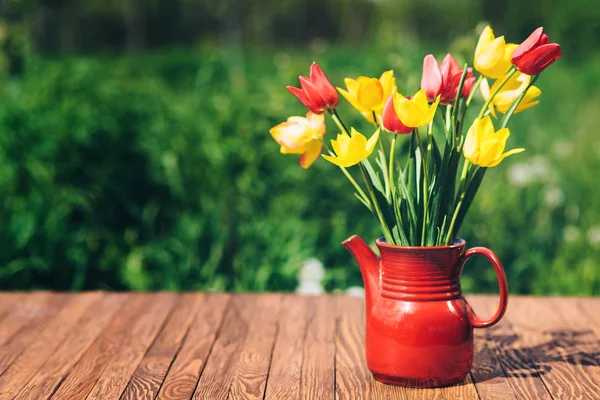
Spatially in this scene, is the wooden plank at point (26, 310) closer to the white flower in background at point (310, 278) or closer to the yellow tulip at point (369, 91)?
the white flower in background at point (310, 278)

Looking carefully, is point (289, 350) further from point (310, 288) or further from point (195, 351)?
point (310, 288)

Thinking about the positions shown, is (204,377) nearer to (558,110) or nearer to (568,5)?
(558,110)

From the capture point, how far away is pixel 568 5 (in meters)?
14.8

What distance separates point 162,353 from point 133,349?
0.08 metres

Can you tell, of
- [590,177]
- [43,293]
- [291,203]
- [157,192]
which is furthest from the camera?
[590,177]

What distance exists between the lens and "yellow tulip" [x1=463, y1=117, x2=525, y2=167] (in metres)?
1.26

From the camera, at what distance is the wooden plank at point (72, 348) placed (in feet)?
4.83

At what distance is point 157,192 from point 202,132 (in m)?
0.36

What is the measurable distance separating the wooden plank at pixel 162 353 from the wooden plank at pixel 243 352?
0.09 m

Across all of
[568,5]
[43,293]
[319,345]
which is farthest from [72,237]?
[568,5]

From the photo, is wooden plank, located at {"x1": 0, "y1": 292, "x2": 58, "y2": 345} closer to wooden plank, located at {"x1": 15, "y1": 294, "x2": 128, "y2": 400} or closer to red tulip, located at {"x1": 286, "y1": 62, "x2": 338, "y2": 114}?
wooden plank, located at {"x1": 15, "y1": 294, "x2": 128, "y2": 400}

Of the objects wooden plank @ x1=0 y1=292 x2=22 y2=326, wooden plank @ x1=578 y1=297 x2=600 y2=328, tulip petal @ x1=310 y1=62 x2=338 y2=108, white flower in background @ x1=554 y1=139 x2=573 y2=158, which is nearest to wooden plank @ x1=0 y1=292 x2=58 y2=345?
wooden plank @ x1=0 y1=292 x2=22 y2=326

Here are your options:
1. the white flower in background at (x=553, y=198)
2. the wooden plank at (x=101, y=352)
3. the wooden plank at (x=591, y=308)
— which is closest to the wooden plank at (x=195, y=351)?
the wooden plank at (x=101, y=352)

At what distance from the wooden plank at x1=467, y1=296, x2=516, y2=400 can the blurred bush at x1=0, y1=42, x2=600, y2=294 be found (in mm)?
1119
